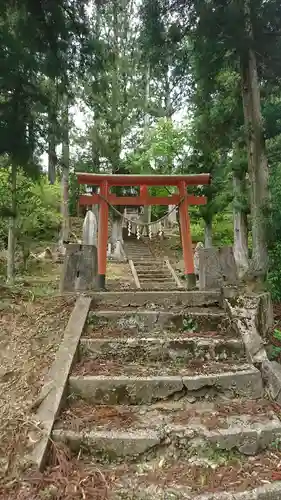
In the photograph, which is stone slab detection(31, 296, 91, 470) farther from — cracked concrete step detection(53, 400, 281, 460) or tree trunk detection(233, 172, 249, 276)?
tree trunk detection(233, 172, 249, 276)

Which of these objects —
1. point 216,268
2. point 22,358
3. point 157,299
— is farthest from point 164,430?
point 216,268

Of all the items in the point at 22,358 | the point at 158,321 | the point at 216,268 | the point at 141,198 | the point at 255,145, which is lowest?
the point at 22,358

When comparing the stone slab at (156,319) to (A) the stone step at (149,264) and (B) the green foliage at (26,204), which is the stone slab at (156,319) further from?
(A) the stone step at (149,264)

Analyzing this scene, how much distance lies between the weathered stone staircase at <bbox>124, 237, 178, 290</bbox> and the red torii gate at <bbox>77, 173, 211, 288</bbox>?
385 cm

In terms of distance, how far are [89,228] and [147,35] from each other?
4.37 meters

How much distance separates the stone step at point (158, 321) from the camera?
153 inches

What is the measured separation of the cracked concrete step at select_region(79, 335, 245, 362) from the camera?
3453mm

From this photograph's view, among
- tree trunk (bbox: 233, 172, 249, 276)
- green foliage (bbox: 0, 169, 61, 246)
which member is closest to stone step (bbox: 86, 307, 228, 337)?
green foliage (bbox: 0, 169, 61, 246)

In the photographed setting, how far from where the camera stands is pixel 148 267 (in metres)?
14.8

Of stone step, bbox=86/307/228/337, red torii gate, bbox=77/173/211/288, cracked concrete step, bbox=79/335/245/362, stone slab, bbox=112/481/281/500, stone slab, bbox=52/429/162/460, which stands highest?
red torii gate, bbox=77/173/211/288

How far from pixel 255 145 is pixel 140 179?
6.88 feet

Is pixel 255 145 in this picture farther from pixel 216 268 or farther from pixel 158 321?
pixel 158 321

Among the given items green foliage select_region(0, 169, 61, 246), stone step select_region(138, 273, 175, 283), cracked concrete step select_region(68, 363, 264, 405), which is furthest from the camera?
stone step select_region(138, 273, 175, 283)

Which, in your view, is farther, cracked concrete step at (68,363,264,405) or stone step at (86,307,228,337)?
stone step at (86,307,228,337)
